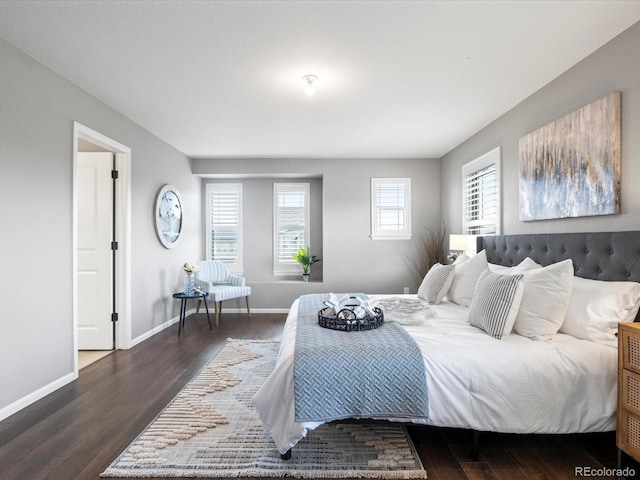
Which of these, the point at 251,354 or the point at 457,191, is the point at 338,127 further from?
the point at 251,354

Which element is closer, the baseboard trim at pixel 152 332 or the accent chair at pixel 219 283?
the baseboard trim at pixel 152 332

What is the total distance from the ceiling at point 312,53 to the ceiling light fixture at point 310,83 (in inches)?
2.7

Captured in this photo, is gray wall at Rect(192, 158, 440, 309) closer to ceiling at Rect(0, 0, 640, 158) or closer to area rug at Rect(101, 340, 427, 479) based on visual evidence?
ceiling at Rect(0, 0, 640, 158)

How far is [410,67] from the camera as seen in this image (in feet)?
8.77

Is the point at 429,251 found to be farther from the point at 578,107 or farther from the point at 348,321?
the point at 348,321

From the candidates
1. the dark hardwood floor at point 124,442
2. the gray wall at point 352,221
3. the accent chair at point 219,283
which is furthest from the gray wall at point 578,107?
the accent chair at point 219,283

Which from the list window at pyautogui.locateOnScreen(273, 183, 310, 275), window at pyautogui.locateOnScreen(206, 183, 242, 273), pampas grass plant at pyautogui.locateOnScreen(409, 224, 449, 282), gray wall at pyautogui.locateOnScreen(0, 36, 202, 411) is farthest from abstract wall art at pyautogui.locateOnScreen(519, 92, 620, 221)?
window at pyautogui.locateOnScreen(206, 183, 242, 273)

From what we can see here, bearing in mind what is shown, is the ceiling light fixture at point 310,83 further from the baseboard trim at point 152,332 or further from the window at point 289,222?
the baseboard trim at point 152,332

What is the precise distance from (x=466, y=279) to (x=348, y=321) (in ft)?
5.09

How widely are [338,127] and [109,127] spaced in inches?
97.0

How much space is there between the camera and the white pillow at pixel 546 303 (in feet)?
6.84

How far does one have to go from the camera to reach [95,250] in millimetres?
3725

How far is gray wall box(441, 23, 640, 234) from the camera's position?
2143 mm

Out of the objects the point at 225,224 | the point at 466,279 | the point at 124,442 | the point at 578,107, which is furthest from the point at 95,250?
the point at 578,107
